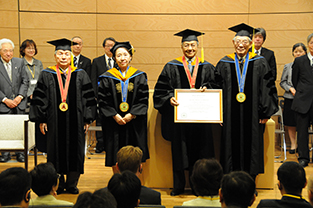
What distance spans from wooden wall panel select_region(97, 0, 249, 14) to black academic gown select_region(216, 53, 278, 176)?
11.9 ft

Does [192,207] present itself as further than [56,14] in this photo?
No

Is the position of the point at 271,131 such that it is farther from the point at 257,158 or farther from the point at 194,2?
the point at 194,2

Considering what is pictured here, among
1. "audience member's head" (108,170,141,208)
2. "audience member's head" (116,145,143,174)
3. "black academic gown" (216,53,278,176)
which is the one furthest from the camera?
"black academic gown" (216,53,278,176)

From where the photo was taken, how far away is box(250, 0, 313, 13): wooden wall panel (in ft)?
25.6

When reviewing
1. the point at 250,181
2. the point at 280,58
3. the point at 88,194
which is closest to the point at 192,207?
the point at 250,181

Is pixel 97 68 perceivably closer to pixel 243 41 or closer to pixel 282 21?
pixel 243 41

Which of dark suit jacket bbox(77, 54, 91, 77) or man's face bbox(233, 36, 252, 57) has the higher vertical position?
man's face bbox(233, 36, 252, 57)

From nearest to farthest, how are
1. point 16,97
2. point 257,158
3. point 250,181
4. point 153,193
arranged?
point 250,181 → point 153,193 → point 257,158 → point 16,97

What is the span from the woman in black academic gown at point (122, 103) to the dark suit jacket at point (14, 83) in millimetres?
2209

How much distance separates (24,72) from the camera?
20.9 ft

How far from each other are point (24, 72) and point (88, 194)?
494cm

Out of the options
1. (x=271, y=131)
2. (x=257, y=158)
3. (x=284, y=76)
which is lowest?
(x=257, y=158)

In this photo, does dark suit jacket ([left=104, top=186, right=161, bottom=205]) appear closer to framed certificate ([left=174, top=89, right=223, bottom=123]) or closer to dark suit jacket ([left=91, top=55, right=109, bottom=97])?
framed certificate ([left=174, top=89, right=223, bottom=123])

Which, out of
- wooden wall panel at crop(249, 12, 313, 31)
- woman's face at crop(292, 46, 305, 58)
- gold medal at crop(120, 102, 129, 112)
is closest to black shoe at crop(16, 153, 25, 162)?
gold medal at crop(120, 102, 129, 112)
